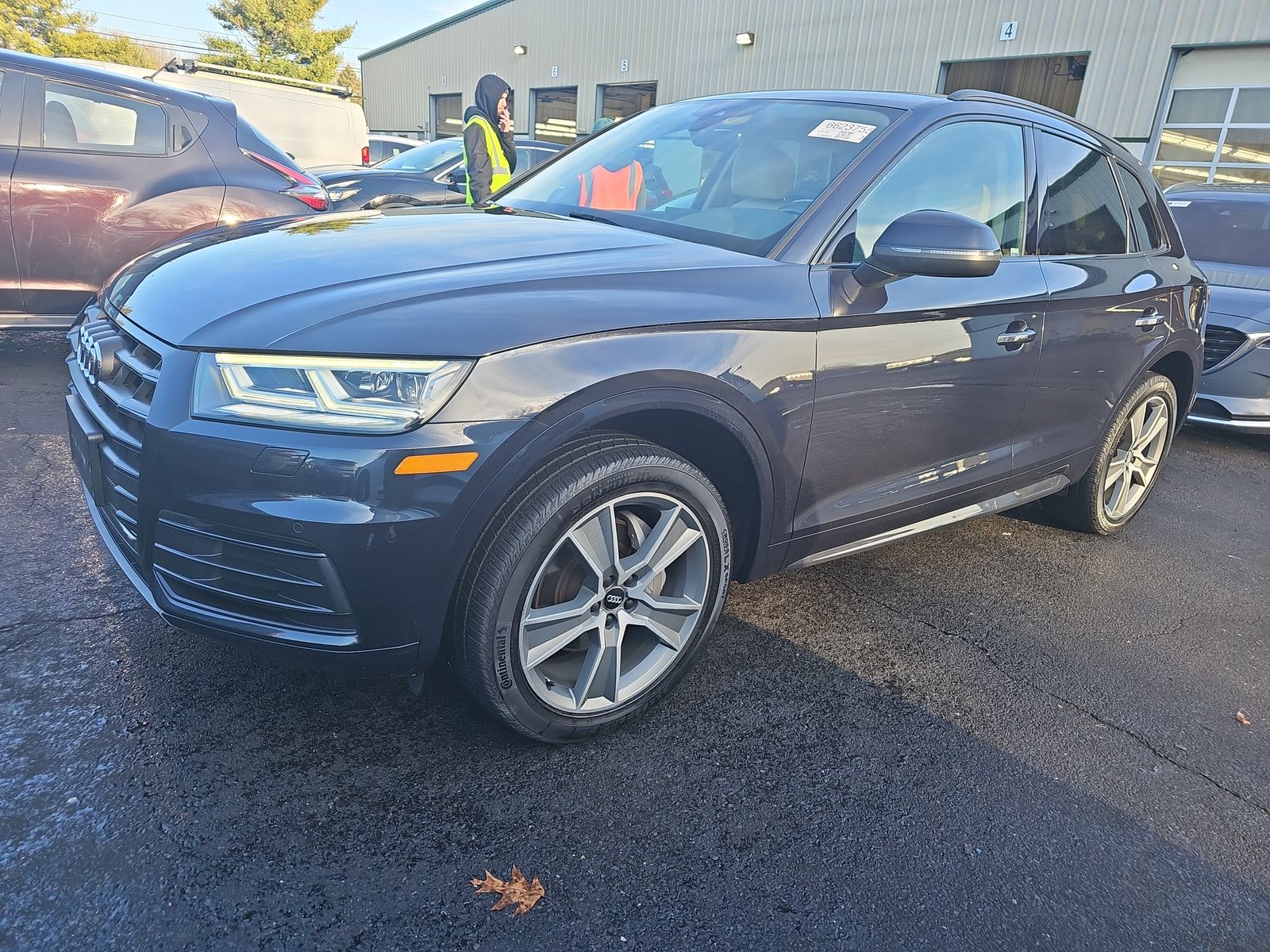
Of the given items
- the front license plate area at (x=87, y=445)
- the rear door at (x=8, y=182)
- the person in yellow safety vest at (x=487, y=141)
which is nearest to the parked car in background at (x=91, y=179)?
the rear door at (x=8, y=182)

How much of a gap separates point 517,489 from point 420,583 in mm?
292

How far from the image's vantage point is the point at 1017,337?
2.92 metres

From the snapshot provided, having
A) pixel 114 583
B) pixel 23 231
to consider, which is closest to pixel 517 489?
pixel 114 583

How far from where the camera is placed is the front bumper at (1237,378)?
538 cm

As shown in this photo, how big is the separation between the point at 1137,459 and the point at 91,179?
18.5ft

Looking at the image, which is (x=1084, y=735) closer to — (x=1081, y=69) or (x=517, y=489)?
(x=517, y=489)

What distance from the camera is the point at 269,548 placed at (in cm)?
179

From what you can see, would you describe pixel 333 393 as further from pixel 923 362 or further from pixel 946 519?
pixel 946 519

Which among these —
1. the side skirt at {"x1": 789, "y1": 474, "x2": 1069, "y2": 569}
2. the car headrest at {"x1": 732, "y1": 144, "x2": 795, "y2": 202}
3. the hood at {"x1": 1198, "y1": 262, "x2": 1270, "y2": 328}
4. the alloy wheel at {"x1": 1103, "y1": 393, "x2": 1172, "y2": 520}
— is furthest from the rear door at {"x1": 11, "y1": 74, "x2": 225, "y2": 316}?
the hood at {"x1": 1198, "y1": 262, "x2": 1270, "y2": 328}

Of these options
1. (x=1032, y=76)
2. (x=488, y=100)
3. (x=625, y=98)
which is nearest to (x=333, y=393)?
(x=488, y=100)

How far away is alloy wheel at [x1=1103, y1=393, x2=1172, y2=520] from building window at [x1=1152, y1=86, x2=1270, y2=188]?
9418 millimetres

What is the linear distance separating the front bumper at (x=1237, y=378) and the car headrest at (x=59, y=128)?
6.76 meters

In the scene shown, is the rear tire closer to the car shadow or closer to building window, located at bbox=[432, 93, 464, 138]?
the car shadow

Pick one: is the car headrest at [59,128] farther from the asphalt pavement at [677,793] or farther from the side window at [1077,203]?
the side window at [1077,203]
